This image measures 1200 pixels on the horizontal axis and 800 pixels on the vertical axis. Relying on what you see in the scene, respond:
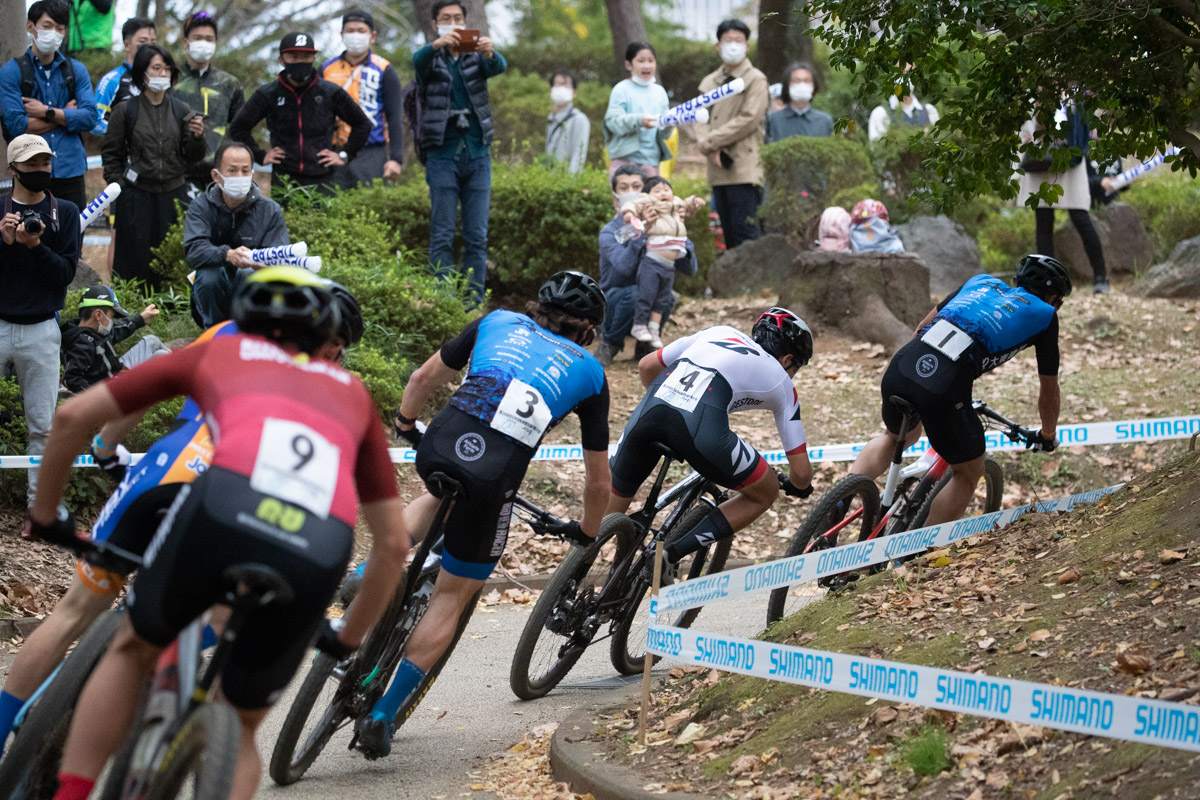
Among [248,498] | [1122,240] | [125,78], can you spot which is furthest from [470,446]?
[1122,240]

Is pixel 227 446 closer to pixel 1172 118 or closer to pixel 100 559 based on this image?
pixel 100 559

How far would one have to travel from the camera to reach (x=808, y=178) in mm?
16172

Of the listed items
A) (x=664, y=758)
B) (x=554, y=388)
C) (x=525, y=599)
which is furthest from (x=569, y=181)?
(x=664, y=758)

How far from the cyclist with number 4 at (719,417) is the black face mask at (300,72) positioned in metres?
5.70

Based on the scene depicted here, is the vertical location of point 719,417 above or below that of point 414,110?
below

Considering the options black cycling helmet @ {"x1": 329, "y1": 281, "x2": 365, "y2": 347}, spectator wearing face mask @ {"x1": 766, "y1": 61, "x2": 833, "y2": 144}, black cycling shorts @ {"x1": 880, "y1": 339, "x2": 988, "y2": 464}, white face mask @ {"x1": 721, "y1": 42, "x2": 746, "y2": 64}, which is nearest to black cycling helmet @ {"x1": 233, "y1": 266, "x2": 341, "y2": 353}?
black cycling helmet @ {"x1": 329, "y1": 281, "x2": 365, "y2": 347}

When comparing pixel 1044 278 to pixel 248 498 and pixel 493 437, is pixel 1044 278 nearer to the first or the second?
pixel 493 437

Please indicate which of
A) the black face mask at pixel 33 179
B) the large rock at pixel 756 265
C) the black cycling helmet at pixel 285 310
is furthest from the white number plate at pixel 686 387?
the large rock at pixel 756 265

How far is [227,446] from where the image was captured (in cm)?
374

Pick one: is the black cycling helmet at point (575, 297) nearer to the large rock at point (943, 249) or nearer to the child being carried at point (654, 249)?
the child being carried at point (654, 249)

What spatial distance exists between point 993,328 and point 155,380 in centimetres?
575

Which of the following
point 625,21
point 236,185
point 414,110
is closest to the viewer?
point 236,185

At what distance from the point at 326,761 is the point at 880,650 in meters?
2.57

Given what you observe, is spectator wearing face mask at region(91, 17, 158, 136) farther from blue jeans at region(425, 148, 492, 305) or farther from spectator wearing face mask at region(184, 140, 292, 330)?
blue jeans at region(425, 148, 492, 305)
